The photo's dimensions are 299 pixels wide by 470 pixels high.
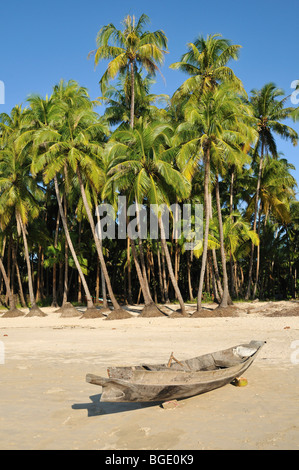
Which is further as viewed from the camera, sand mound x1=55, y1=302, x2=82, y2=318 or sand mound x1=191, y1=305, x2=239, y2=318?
sand mound x1=55, y1=302, x2=82, y2=318

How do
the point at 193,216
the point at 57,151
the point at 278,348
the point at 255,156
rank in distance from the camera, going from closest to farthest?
the point at 278,348 → the point at 57,151 → the point at 193,216 → the point at 255,156

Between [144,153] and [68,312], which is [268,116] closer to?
[144,153]

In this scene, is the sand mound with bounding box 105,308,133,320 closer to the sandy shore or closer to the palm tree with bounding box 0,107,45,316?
the palm tree with bounding box 0,107,45,316

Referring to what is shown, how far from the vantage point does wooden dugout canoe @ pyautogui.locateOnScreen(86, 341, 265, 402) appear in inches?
231

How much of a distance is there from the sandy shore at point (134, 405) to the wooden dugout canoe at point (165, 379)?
0.35 meters

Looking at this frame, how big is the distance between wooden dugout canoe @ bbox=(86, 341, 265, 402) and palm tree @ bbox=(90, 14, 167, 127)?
17.0 meters

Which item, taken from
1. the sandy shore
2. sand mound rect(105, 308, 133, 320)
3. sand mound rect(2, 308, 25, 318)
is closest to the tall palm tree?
sand mound rect(105, 308, 133, 320)

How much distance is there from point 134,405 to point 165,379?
68 centimetres

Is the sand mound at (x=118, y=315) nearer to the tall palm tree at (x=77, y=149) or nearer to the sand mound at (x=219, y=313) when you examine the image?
the tall palm tree at (x=77, y=149)

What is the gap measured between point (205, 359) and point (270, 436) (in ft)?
8.62

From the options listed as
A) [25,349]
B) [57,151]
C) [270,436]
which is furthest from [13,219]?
[270,436]

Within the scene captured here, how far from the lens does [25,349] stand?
12.2 metres

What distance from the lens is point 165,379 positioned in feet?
22.2
